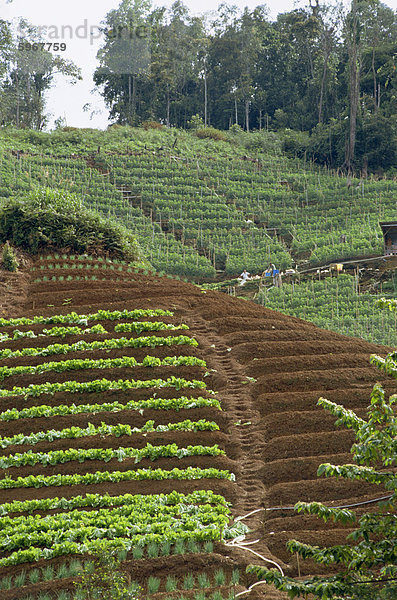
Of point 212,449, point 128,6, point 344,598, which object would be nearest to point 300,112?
point 128,6

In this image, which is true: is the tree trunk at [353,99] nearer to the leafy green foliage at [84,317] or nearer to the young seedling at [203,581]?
the leafy green foliage at [84,317]

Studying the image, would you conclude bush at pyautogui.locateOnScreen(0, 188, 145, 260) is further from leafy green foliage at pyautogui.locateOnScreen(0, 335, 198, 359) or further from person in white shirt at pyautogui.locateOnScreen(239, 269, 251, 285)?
leafy green foliage at pyautogui.locateOnScreen(0, 335, 198, 359)

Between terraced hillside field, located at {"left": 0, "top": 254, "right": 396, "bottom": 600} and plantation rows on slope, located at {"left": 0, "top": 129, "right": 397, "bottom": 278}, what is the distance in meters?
12.4

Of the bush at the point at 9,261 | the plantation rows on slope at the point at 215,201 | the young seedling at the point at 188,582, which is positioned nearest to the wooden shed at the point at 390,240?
the plantation rows on slope at the point at 215,201

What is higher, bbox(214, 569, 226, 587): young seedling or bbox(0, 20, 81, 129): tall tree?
bbox(0, 20, 81, 129): tall tree

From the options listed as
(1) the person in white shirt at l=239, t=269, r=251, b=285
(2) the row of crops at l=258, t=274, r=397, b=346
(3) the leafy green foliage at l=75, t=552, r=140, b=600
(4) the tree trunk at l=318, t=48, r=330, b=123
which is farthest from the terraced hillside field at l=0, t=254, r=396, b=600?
(4) the tree trunk at l=318, t=48, r=330, b=123

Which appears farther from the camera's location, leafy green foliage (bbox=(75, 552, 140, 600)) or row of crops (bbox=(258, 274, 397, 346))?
row of crops (bbox=(258, 274, 397, 346))

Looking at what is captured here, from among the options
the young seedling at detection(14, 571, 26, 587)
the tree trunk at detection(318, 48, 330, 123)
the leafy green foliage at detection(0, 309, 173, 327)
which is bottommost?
the young seedling at detection(14, 571, 26, 587)

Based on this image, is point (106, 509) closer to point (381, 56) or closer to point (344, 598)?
point (344, 598)

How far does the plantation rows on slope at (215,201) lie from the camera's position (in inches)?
1164

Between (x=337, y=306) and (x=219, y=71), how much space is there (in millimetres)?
45148

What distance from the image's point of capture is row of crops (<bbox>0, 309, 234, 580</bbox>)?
877cm

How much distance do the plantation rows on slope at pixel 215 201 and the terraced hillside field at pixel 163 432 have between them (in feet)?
40.6

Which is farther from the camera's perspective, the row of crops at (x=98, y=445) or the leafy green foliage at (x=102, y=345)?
the leafy green foliage at (x=102, y=345)
